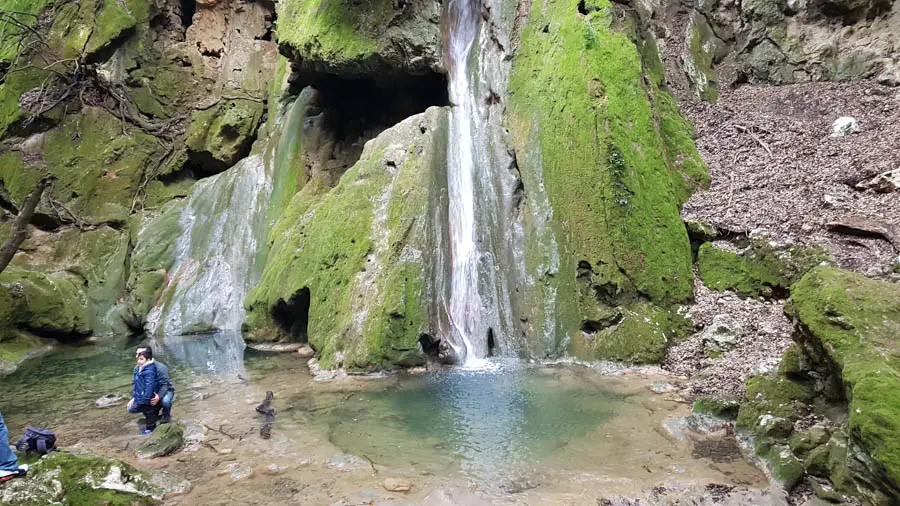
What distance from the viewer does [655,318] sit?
392 inches

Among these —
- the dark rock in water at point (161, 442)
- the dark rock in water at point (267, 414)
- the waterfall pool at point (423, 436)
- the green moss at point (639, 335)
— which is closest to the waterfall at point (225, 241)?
the waterfall pool at point (423, 436)

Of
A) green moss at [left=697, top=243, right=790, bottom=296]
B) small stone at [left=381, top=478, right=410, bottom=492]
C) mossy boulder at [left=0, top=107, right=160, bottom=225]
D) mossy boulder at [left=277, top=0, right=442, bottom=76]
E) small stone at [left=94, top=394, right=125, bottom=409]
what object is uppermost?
mossy boulder at [left=277, top=0, right=442, bottom=76]

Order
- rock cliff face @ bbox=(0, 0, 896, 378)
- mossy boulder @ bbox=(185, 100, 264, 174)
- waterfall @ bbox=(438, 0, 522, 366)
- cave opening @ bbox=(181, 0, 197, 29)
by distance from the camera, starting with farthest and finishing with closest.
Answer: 1. cave opening @ bbox=(181, 0, 197, 29)
2. mossy boulder @ bbox=(185, 100, 264, 174)
3. waterfall @ bbox=(438, 0, 522, 366)
4. rock cliff face @ bbox=(0, 0, 896, 378)

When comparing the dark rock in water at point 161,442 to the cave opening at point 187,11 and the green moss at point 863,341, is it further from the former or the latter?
the cave opening at point 187,11

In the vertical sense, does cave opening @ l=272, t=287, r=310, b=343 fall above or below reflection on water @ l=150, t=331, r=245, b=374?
above

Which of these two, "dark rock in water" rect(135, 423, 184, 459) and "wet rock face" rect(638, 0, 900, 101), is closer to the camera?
"dark rock in water" rect(135, 423, 184, 459)

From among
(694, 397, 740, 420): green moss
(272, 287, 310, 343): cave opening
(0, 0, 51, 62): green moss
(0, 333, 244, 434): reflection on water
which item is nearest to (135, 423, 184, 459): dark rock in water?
(0, 333, 244, 434): reflection on water

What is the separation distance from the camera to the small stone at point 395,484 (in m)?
5.49

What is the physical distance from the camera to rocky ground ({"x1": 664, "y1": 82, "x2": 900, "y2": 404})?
8305mm

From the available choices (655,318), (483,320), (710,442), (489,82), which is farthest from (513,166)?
(710,442)

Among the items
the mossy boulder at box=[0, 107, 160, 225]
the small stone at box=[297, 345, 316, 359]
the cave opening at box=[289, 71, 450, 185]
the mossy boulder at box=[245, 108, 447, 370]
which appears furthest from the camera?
the mossy boulder at box=[0, 107, 160, 225]

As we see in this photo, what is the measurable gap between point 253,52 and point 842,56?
20543 millimetres

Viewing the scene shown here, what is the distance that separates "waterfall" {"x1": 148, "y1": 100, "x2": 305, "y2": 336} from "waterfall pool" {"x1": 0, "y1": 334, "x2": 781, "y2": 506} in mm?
5668

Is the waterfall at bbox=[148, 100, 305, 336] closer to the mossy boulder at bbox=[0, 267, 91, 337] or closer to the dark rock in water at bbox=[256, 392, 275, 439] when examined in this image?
the mossy boulder at bbox=[0, 267, 91, 337]
